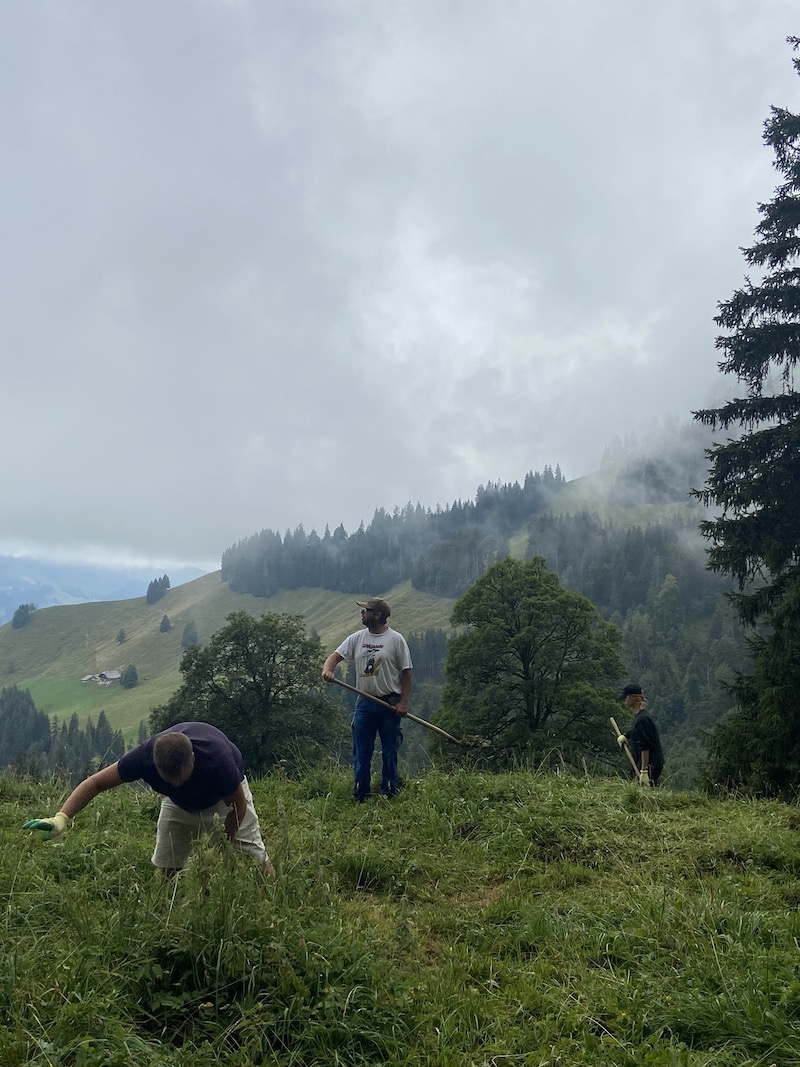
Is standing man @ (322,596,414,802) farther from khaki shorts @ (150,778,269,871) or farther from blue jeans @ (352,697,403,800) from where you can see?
→ khaki shorts @ (150,778,269,871)

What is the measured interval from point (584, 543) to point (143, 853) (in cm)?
19995

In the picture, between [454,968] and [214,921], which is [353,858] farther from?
[214,921]

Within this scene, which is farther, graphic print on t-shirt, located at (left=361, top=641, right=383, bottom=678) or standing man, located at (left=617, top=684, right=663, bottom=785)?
standing man, located at (left=617, top=684, right=663, bottom=785)

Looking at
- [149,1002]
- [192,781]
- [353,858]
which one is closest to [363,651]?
[353,858]

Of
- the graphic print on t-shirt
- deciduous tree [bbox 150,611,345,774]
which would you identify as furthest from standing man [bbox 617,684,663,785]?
deciduous tree [bbox 150,611,345,774]

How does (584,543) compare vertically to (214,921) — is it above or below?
above

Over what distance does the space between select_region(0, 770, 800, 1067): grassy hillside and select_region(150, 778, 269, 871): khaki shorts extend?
0.24 metres

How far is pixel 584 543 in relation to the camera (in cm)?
19762

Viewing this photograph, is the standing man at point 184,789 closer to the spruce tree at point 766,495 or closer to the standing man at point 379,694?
the standing man at point 379,694

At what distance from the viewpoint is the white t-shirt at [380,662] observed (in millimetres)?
8266

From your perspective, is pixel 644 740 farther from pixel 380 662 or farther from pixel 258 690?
pixel 258 690

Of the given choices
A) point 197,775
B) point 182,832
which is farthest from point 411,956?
point 182,832

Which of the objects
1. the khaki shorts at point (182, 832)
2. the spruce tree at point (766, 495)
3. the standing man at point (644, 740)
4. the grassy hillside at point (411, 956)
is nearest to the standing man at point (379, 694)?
the grassy hillside at point (411, 956)

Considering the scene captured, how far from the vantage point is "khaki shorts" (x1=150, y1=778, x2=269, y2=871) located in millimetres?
5051
